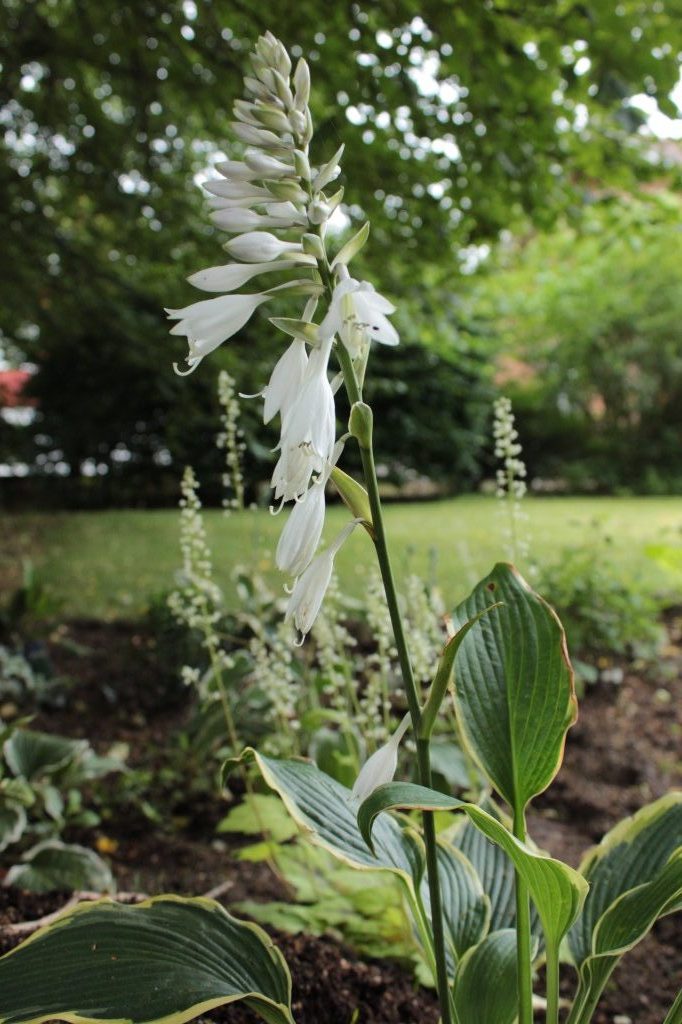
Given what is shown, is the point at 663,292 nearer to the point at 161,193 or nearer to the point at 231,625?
the point at 161,193

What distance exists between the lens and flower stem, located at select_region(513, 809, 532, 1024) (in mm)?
1052

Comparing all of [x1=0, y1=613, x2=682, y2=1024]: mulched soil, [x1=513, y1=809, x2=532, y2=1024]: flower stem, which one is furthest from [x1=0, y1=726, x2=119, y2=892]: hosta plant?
[x1=513, y1=809, x2=532, y2=1024]: flower stem

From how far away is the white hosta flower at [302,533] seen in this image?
851 millimetres


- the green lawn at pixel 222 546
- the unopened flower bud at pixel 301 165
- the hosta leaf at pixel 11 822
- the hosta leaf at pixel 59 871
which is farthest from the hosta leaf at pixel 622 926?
the green lawn at pixel 222 546

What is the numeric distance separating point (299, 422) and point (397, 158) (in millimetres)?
3312

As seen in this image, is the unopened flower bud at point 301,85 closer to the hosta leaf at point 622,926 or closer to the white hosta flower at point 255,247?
the white hosta flower at point 255,247

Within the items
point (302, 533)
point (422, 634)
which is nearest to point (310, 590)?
point (302, 533)

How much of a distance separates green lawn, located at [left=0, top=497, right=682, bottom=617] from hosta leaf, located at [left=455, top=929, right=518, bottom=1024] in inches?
117

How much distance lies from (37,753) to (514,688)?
5.24 feet

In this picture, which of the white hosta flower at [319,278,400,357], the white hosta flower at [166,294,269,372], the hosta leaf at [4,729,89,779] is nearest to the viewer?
the white hosta flower at [319,278,400,357]

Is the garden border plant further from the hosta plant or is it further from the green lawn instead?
the green lawn

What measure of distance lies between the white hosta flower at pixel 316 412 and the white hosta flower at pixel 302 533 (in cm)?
5

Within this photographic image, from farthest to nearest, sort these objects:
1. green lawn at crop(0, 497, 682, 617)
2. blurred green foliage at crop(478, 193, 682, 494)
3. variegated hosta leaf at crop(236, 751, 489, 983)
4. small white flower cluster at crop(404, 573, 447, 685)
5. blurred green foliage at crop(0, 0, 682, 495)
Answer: blurred green foliage at crop(478, 193, 682, 494) → green lawn at crop(0, 497, 682, 617) → blurred green foliage at crop(0, 0, 682, 495) → small white flower cluster at crop(404, 573, 447, 685) → variegated hosta leaf at crop(236, 751, 489, 983)

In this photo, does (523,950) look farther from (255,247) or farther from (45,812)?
(45,812)
